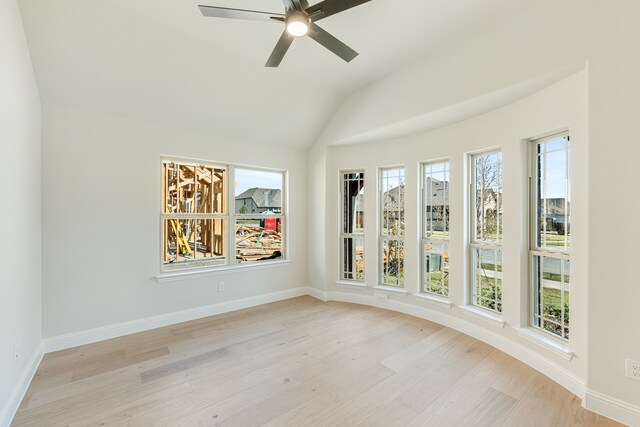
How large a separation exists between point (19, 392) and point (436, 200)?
4.37 metres

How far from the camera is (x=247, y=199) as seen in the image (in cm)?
430

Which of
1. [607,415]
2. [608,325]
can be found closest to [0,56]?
[608,325]

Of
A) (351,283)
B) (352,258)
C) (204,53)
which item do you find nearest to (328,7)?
(204,53)

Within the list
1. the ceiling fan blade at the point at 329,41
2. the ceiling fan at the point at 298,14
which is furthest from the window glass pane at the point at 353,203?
the ceiling fan at the point at 298,14

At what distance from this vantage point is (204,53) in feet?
9.41

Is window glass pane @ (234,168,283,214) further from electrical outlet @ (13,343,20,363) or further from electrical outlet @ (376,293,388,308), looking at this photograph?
electrical outlet @ (13,343,20,363)

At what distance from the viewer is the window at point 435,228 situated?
3.57 meters

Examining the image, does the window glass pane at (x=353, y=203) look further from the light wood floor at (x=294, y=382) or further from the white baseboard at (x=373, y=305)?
the light wood floor at (x=294, y=382)

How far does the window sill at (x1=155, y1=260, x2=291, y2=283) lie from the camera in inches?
136

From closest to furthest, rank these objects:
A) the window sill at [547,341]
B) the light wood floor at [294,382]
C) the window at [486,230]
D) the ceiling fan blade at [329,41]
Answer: the light wood floor at [294,382]
the ceiling fan blade at [329,41]
the window sill at [547,341]
the window at [486,230]

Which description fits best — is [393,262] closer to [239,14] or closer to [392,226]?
[392,226]

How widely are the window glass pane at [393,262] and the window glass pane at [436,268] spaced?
355 mm

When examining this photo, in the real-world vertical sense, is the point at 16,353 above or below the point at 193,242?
below

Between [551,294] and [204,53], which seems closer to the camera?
[551,294]
